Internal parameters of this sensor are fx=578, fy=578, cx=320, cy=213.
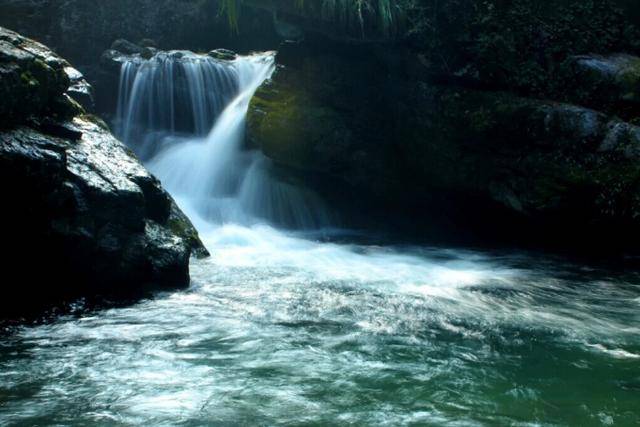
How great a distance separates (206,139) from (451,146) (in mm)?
5601

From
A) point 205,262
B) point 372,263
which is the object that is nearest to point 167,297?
point 205,262

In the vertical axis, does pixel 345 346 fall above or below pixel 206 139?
below

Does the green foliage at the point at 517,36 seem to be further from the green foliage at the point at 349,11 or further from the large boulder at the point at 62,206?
the large boulder at the point at 62,206

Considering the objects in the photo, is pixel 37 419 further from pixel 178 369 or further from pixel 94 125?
pixel 94 125

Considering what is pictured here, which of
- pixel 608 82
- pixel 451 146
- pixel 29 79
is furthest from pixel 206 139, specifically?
pixel 608 82

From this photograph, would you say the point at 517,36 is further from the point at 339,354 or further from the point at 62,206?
the point at 62,206

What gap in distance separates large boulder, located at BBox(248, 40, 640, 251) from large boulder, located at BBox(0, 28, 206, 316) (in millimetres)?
4423

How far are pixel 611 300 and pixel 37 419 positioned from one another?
6403 millimetres

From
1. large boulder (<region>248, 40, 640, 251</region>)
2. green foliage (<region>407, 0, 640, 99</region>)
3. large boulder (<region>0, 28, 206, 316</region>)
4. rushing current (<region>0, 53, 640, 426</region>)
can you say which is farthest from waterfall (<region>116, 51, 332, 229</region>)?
green foliage (<region>407, 0, 640, 99</region>)

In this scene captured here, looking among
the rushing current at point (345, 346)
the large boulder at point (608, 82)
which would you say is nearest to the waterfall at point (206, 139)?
the rushing current at point (345, 346)

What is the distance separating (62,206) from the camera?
6.27 m

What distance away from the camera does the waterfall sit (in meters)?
11.6

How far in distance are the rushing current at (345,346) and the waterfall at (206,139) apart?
1337mm

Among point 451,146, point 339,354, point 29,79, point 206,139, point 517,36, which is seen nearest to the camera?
point 339,354
